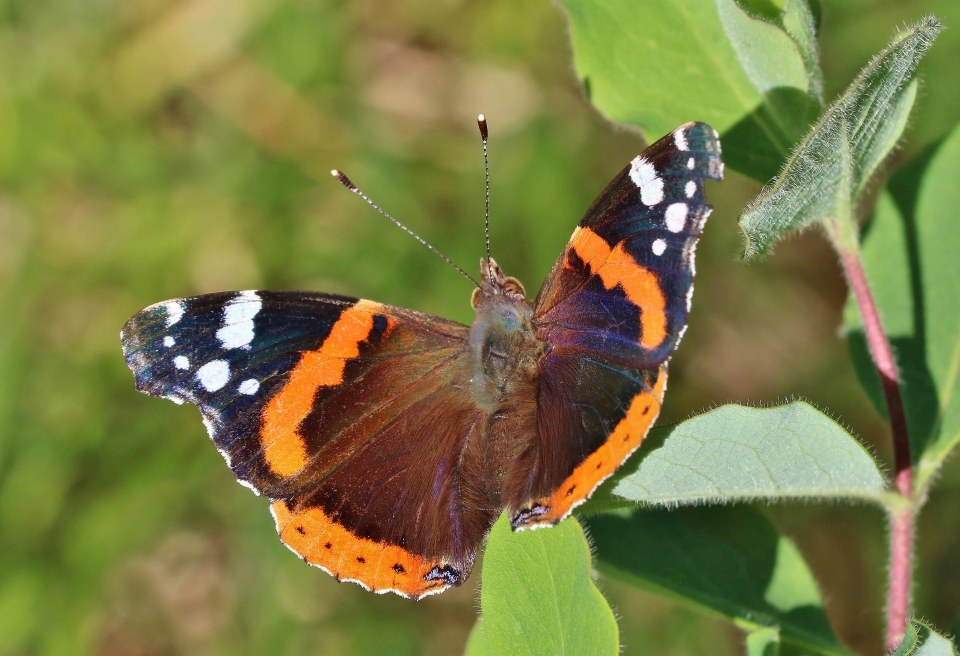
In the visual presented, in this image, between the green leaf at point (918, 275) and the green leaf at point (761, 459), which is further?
the green leaf at point (918, 275)

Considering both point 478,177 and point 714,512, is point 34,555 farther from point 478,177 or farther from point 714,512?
point 714,512

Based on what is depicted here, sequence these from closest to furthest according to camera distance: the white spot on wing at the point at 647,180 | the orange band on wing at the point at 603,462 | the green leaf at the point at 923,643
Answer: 1. the green leaf at the point at 923,643
2. the orange band on wing at the point at 603,462
3. the white spot on wing at the point at 647,180

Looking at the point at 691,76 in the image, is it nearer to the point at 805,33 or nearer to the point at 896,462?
the point at 805,33

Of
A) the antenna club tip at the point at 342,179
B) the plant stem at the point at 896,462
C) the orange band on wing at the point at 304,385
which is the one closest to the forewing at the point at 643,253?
the plant stem at the point at 896,462

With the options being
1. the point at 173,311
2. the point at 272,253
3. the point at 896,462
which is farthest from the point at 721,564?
the point at 272,253

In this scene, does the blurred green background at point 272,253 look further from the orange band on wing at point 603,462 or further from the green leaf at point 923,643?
the green leaf at point 923,643
